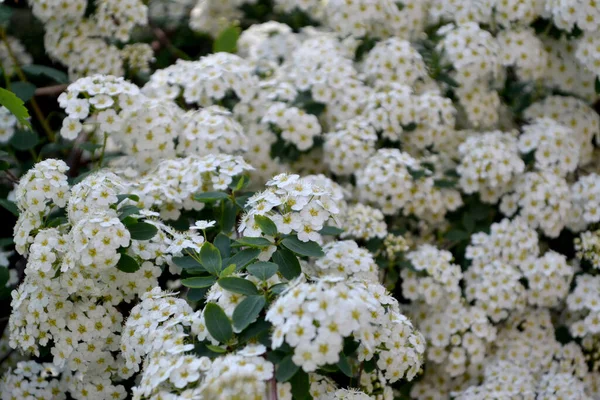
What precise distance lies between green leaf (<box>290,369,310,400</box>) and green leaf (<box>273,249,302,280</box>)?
0.35 metres

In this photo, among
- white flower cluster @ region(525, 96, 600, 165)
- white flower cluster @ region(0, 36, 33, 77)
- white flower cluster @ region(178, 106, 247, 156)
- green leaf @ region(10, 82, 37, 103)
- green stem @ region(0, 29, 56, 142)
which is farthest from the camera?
white flower cluster @ region(0, 36, 33, 77)

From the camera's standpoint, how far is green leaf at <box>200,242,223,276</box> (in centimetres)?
253

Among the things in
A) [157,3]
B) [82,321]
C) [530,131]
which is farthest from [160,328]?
[157,3]

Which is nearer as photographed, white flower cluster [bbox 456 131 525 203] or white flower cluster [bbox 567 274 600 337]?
white flower cluster [bbox 567 274 600 337]

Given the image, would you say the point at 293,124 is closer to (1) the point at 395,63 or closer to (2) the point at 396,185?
(2) the point at 396,185

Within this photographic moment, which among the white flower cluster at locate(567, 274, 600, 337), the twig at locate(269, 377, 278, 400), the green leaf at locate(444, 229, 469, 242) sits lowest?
the white flower cluster at locate(567, 274, 600, 337)

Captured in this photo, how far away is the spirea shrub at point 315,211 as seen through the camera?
2439 millimetres

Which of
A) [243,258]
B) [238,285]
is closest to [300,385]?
[238,285]

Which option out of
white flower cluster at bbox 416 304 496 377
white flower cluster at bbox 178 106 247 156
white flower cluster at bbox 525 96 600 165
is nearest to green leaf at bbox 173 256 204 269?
white flower cluster at bbox 178 106 247 156

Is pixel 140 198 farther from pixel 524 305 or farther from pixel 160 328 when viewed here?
pixel 524 305

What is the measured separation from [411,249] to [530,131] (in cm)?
87

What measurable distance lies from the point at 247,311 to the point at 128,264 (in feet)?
1.96

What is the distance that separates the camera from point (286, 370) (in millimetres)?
2162

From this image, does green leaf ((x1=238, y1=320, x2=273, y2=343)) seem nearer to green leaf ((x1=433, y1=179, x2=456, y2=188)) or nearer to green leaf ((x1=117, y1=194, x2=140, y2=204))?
green leaf ((x1=117, y1=194, x2=140, y2=204))
